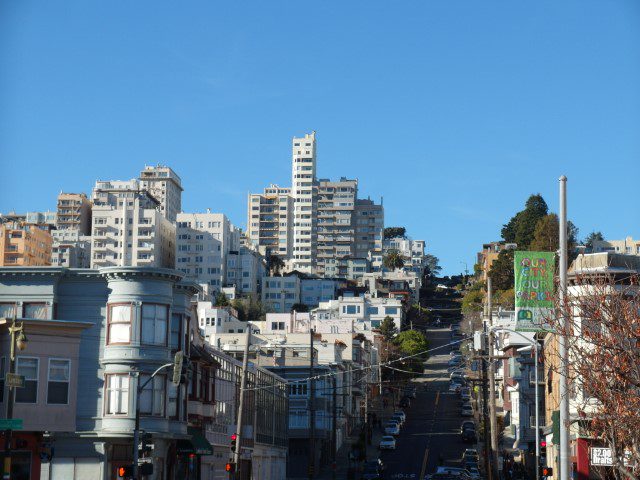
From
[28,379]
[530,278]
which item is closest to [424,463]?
[28,379]

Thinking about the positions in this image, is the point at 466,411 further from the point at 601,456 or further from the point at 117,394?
the point at 601,456

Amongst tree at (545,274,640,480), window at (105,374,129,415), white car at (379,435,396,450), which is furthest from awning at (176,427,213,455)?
white car at (379,435,396,450)

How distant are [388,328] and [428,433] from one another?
6737cm

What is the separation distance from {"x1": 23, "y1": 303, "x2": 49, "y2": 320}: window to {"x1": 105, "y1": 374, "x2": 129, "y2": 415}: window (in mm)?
4275

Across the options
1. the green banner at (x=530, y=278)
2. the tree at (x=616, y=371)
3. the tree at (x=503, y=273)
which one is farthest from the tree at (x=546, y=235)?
the tree at (x=616, y=371)

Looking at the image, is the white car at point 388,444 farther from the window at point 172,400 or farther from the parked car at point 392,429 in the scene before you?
the window at point 172,400

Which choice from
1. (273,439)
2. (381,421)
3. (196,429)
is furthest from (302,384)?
(196,429)

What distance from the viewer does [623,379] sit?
23.2 m

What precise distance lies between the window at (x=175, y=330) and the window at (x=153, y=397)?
1894 mm

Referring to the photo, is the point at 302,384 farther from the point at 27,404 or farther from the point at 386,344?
the point at 386,344

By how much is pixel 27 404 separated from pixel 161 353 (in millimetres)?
7526

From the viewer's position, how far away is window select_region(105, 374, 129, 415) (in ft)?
173

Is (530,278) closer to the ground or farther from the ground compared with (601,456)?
farther from the ground

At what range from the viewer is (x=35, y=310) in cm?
5359
